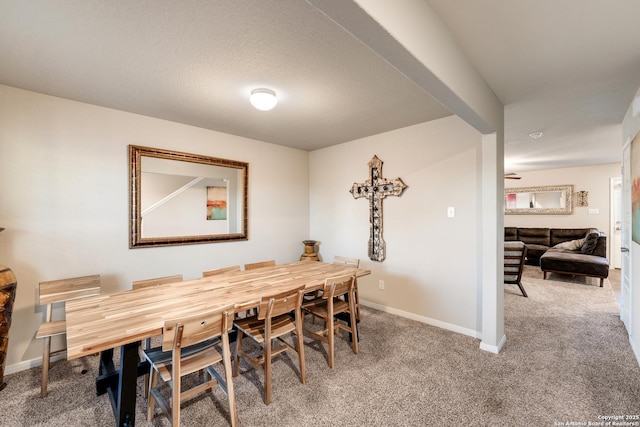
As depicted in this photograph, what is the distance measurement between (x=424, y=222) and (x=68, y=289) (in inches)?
139

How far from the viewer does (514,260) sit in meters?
4.25

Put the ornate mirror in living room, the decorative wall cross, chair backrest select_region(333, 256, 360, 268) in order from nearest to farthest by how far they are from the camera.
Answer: chair backrest select_region(333, 256, 360, 268)
the decorative wall cross
the ornate mirror in living room

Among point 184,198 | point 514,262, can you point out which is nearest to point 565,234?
point 514,262

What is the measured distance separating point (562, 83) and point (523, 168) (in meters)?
5.16

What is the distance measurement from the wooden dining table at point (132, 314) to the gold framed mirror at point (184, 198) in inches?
37.7

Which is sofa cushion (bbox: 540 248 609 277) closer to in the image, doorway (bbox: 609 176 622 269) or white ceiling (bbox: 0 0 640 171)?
doorway (bbox: 609 176 622 269)

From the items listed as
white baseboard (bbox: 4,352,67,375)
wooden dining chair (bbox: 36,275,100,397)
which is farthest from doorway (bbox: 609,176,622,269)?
white baseboard (bbox: 4,352,67,375)

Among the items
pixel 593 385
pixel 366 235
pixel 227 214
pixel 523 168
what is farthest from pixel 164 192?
pixel 523 168

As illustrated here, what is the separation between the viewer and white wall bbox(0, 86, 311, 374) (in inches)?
90.3

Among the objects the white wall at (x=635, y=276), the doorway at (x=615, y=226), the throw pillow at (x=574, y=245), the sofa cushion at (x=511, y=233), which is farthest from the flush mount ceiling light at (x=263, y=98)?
the doorway at (x=615, y=226)

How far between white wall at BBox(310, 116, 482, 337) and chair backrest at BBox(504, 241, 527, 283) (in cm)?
184

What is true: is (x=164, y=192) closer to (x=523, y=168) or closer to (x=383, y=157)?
(x=383, y=157)

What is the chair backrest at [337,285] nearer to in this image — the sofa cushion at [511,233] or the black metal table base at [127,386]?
the black metal table base at [127,386]

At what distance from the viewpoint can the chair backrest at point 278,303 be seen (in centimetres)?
189
